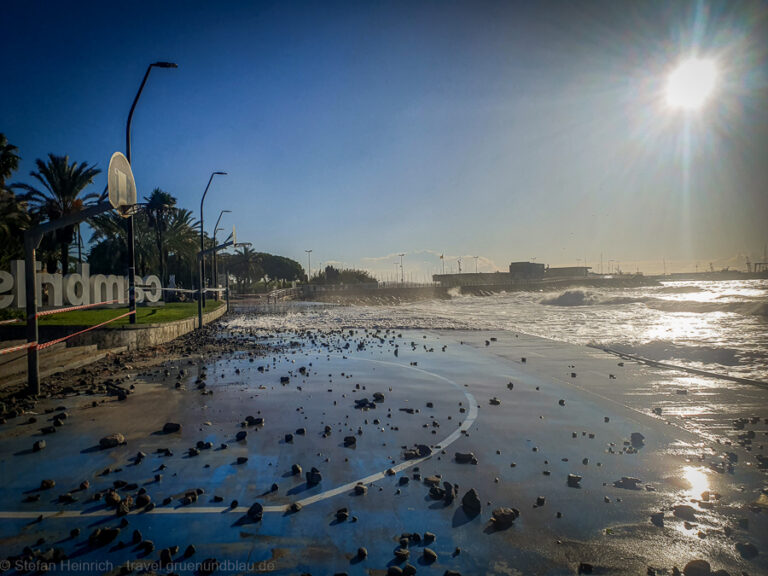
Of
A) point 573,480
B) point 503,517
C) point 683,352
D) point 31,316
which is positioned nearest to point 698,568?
point 503,517

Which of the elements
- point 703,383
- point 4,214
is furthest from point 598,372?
point 4,214

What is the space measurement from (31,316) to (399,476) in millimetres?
7244

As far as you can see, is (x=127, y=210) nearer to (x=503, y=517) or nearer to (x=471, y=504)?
Answer: (x=471, y=504)

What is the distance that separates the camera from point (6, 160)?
3022 centimetres

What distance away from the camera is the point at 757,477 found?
4.40 metres

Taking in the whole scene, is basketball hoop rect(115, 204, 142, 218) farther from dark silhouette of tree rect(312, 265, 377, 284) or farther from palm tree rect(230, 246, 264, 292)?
dark silhouette of tree rect(312, 265, 377, 284)

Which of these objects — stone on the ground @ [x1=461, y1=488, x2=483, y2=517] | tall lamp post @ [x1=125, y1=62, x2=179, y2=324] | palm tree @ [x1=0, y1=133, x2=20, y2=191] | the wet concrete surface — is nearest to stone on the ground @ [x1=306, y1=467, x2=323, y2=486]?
the wet concrete surface

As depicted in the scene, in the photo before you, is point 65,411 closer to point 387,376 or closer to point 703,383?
point 387,376

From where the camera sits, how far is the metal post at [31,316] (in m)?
7.67

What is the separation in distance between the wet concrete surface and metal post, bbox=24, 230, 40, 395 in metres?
0.85

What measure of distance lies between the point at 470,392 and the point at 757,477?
4.43 meters

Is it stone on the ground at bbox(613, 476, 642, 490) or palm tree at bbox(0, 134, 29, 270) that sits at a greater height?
palm tree at bbox(0, 134, 29, 270)

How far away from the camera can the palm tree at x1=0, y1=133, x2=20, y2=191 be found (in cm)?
2941

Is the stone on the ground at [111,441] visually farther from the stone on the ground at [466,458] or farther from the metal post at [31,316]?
the stone on the ground at [466,458]
